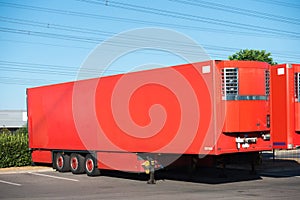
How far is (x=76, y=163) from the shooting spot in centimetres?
2034

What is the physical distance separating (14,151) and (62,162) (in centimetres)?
470

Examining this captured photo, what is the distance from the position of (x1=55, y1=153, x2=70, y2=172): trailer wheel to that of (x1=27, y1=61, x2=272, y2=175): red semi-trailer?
0.51 m

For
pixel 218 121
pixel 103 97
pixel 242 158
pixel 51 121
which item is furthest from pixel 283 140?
pixel 51 121

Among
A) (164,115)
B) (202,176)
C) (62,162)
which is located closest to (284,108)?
(164,115)

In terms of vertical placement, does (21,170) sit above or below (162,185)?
below

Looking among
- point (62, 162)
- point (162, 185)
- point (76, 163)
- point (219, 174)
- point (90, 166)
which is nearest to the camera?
point (162, 185)

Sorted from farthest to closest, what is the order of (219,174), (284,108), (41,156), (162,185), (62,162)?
(41,156), (62,162), (219,174), (162,185), (284,108)

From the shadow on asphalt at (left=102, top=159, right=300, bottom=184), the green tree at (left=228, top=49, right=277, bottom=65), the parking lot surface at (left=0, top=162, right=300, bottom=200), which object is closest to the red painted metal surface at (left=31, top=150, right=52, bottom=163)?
the parking lot surface at (left=0, top=162, right=300, bottom=200)

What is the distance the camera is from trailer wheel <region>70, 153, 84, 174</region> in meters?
20.1

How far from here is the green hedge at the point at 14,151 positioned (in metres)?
24.5

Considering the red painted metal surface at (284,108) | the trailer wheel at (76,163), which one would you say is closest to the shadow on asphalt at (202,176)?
the trailer wheel at (76,163)

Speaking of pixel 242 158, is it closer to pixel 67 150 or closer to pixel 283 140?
pixel 283 140

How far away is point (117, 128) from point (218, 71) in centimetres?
484

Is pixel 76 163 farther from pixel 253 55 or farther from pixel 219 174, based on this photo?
pixel 253 55
